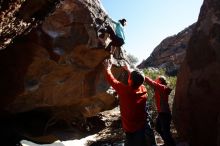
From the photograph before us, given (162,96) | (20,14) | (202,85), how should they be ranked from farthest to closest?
(202,85) → (162,96) → (20,14)

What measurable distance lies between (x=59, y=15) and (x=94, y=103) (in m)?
4.22

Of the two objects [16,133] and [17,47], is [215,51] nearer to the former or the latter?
[17,47]

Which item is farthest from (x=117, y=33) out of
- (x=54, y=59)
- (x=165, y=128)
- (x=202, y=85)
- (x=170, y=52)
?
(x=170, y=52)

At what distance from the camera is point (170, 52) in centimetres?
2853

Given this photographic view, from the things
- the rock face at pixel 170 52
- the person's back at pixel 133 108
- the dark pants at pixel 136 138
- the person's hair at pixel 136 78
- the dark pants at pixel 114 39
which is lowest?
the dark pants at pixel 136 138

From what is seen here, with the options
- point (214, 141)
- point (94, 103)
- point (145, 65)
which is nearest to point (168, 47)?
point (145, 65)

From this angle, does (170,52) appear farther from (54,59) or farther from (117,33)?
(117,33)

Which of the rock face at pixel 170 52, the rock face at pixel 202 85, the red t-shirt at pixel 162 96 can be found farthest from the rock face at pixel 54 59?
the rock face at pixel 170 52

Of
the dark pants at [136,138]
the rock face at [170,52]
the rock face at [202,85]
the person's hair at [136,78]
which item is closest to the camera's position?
the person's hair at [136,78]

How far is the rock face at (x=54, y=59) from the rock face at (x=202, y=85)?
2.43 meters

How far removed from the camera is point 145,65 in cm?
3002

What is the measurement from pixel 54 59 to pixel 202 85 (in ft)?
13.1

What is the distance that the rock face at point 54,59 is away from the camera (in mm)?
9586

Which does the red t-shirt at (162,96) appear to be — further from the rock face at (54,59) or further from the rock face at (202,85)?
the rock face at (54,59)
